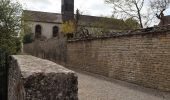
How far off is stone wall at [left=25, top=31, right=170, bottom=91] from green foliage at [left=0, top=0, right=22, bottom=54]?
4.62 metres

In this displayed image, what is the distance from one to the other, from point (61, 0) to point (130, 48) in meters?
63.7

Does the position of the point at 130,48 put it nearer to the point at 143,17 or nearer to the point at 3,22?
the point at 3,22

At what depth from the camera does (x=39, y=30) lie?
87062 mm

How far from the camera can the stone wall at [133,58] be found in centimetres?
1445

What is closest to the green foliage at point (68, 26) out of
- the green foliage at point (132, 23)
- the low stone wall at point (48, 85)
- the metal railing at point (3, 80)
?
the green foliage at point (132, 23)

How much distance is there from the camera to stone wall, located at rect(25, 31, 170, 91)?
47.4ft

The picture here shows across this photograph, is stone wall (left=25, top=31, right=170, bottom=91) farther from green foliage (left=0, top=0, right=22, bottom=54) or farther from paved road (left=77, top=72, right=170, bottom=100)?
green foliage (left=0, top=0, right=22, bottom=54)

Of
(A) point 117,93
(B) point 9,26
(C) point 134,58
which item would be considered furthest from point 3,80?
(B) point 9,26

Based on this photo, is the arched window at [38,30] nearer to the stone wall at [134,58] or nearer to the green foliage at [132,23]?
the green foliage at [132,23]

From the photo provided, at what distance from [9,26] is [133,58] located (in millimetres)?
6816

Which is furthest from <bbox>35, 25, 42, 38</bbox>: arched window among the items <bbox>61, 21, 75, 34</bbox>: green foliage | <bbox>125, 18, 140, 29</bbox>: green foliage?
<bbox>125, 18, 140, 29</bbox>: green foliage

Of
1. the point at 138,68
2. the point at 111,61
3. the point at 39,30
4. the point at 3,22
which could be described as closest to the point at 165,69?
the point at 138,68

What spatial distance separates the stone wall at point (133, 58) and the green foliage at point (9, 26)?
462cm

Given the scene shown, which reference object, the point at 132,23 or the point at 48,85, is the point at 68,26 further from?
the point at 48,85
